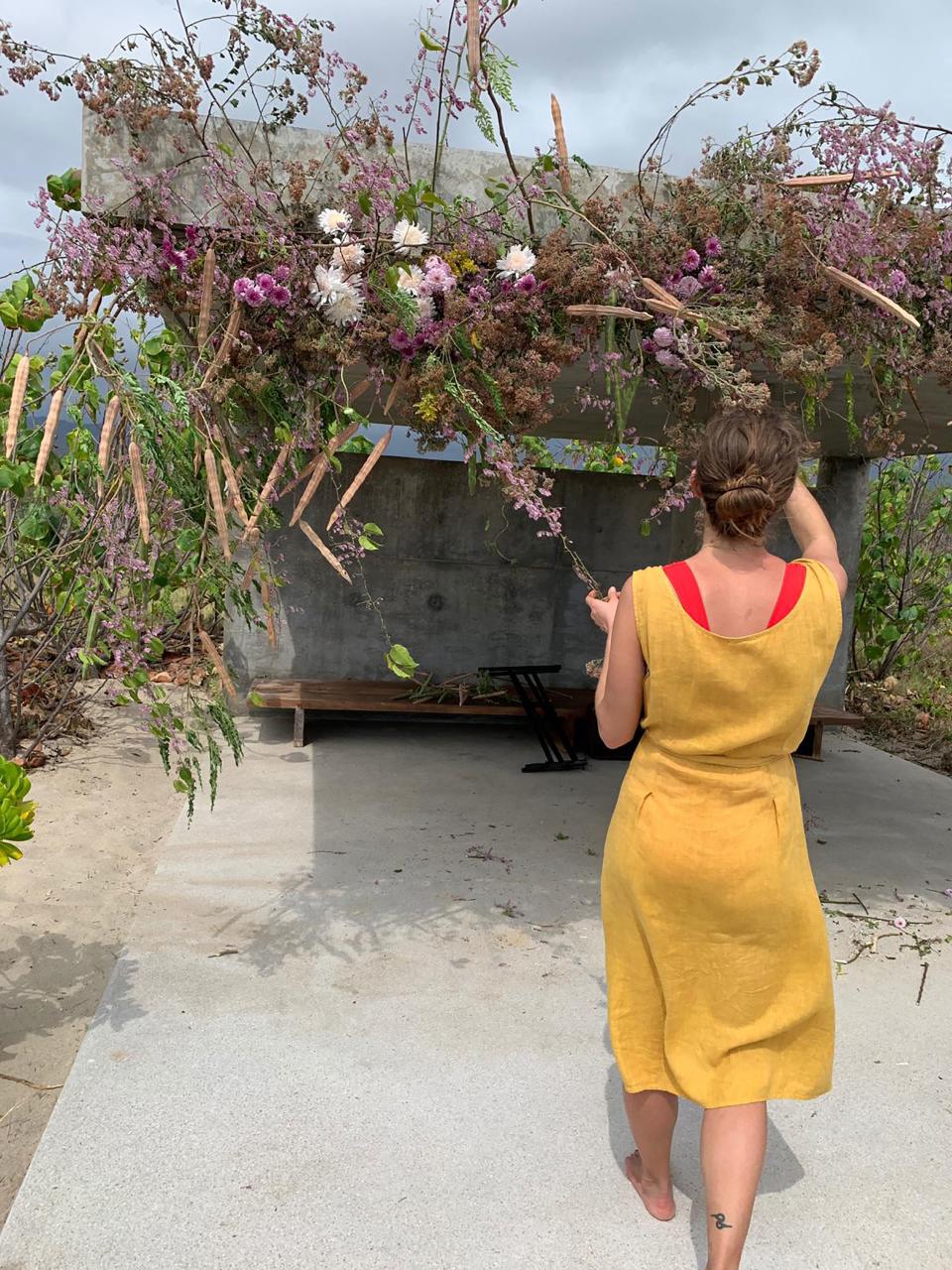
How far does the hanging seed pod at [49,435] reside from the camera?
2.26 meters

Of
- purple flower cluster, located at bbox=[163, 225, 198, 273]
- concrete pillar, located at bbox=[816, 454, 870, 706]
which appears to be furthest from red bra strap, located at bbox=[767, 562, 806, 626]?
concrete pillar, located at bbox=[816, 454, 870, 706]

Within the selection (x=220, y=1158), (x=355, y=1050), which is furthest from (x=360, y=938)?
(x=220, y=1158)

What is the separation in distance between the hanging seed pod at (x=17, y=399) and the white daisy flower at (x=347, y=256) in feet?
2.89

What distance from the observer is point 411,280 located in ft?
8.56

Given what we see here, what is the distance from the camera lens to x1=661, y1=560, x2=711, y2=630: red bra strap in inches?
69.2

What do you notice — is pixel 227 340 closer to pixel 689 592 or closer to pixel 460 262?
pixel 460 262

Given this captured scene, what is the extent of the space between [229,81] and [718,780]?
2354 millimetres

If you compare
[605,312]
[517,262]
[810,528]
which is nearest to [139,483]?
[517,262]

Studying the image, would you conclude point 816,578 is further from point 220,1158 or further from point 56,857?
point 56,857

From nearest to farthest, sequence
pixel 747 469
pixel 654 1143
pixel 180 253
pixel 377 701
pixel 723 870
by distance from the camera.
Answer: pixel 747 469 → pixel 723 870 → pixel 654 1143 → pixel 180 253 → pixel 377 701

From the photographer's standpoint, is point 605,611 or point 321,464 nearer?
point 605,611

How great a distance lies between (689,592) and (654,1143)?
1.24 metres

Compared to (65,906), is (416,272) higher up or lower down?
higher up

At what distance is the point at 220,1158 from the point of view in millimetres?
2264
